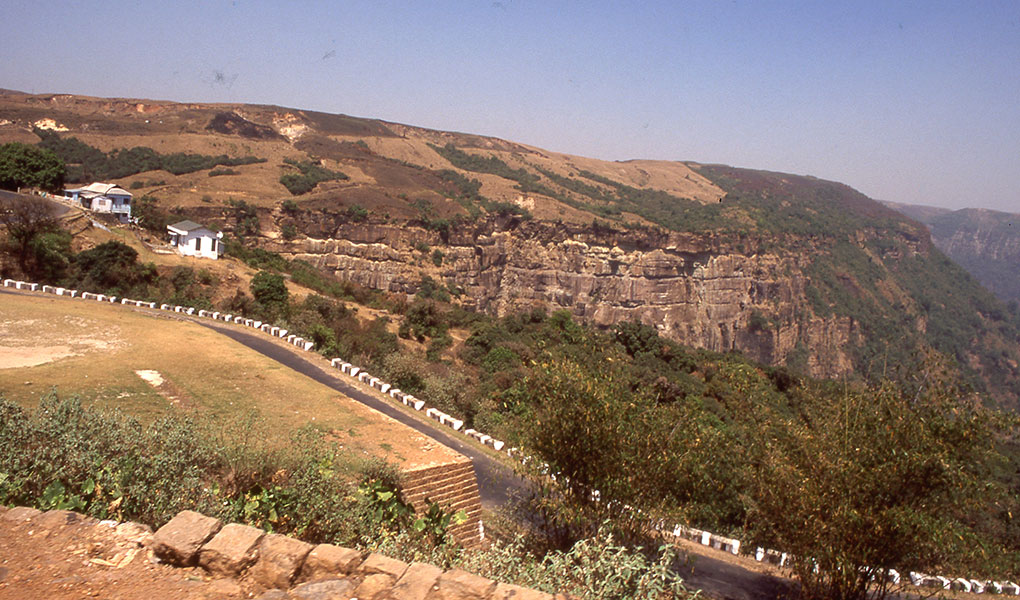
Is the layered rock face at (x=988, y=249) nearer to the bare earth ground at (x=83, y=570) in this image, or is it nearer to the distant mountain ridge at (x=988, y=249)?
the distant mountain ridge at (x=988, y=249)

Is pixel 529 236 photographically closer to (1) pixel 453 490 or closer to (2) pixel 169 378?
(2) pixel 169 378

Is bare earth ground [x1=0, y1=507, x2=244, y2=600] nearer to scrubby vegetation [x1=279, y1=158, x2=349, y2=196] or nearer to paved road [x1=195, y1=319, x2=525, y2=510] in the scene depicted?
paved road [x1=195, y1=319, x2=525, y2=510]

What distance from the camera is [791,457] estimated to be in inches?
326

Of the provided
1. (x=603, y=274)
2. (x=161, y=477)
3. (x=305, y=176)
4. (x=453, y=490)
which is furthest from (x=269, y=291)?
(x=603, y=274)

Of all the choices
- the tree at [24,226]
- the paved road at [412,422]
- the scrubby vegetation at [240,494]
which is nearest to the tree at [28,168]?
the tree at [24,226]

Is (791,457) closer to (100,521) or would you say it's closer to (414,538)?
(414,538)

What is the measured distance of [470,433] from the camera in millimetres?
17172

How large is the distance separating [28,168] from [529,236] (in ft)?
123

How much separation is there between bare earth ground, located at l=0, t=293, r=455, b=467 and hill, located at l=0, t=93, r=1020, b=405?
21.3m

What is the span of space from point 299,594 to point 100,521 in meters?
2.24

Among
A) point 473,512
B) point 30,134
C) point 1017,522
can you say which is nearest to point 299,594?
point 473,512

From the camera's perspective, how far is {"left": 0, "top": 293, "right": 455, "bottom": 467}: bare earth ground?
12172mm

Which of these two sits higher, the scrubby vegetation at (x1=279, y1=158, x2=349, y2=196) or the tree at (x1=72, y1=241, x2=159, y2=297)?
the scrubby vegetation at (x1=279, y1=158, x2=349, y2=196)

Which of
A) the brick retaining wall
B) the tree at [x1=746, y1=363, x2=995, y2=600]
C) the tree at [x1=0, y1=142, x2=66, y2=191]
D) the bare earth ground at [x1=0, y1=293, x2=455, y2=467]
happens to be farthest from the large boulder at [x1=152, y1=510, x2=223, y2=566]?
the tree at [x1=0, y1=142, x2=66, y2=191]
